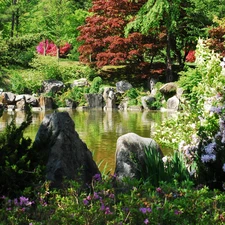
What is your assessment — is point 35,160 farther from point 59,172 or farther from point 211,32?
point 211,32

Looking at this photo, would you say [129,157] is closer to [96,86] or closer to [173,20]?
[173,20]

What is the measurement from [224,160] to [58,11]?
106 feet

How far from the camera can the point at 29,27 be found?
128ft

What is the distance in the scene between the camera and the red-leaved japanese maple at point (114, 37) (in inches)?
1049

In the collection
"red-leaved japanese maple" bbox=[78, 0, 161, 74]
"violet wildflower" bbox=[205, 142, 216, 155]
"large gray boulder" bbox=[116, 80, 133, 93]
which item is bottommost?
"violet wildflower" bbox=[205, 142, 216, 155]

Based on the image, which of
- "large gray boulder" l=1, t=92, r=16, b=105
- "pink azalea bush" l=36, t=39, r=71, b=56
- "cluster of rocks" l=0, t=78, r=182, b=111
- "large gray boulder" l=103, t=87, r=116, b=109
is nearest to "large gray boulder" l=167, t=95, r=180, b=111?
"cluster of rocks" l=0, t=78, r=182, b=111

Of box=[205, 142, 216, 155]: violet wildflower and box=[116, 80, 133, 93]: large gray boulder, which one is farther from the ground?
box=[116, 80, 133, 93]: large gray boulder

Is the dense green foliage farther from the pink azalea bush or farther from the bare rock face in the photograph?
the pink azalea bush

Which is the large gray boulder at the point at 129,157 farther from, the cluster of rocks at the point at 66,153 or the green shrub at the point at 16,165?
the green shrub at the point at 16,165

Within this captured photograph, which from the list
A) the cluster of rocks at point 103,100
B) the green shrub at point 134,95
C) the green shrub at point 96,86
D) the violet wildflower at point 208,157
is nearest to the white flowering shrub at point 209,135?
the violet wildflower at point 208,157

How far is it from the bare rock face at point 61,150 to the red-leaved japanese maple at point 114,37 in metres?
21.7

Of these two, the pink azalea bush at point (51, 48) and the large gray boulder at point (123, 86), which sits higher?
the pink azalea bush at point (51, 48)

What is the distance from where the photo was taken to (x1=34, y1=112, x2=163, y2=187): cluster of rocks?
15.3 ft

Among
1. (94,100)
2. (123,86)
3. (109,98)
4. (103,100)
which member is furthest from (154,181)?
(123,86)
